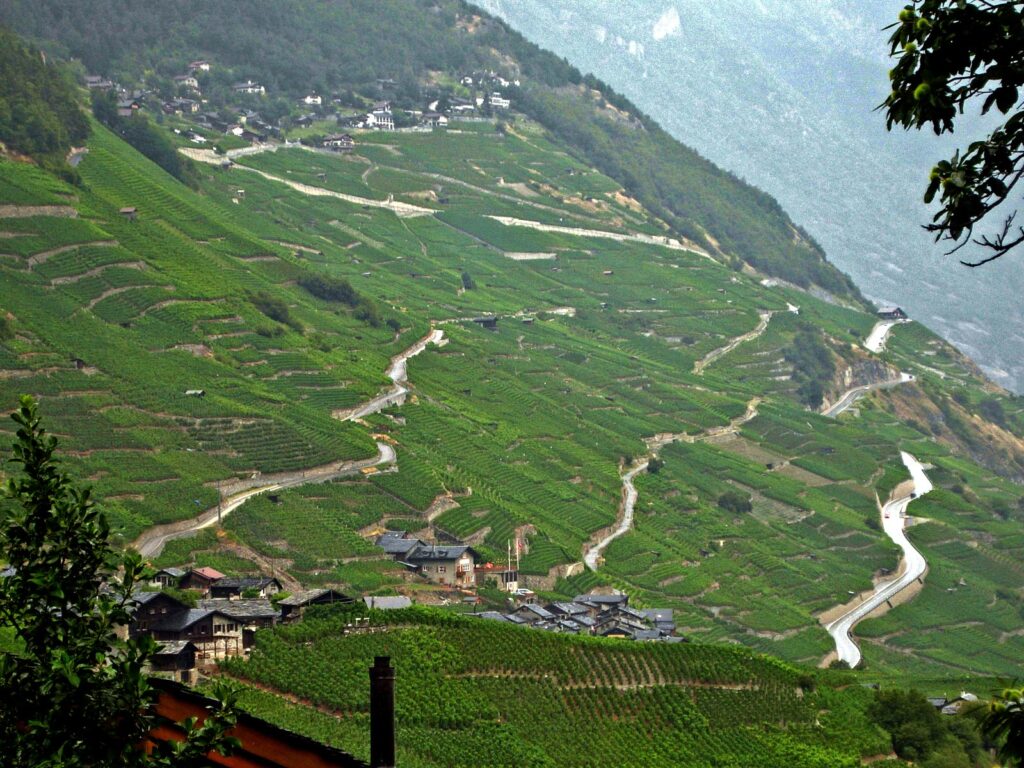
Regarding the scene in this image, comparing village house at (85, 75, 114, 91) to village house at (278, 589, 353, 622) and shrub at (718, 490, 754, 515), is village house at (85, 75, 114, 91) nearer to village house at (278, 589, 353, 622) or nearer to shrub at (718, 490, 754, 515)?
shrub at (718, 490, 754, 515)

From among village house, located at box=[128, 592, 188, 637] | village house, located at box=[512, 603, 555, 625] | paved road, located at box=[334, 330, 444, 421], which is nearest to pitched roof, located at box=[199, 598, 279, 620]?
village house, located at box=[128, 592, 188, 637]

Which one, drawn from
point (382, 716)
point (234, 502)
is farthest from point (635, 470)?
point (382, 716)

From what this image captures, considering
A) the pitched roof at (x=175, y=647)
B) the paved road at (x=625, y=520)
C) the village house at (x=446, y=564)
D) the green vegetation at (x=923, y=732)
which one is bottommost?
the green vegetation at (x=923, y=732)

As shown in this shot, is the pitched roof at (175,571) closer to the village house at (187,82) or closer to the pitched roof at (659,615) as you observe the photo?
the pitched roof at (659,615)

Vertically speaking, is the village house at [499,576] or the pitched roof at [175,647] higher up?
the village house at [499,576]

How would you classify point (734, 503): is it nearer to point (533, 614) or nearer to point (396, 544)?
point (396, 544)

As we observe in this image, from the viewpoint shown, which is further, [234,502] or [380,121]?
[380,121]

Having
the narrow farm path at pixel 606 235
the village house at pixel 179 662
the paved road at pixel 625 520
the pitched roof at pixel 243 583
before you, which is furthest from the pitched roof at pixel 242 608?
the narrow farm path at pixel 606 235

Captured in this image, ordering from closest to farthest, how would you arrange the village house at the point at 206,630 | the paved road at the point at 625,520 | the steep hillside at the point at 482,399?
the village house at the point at 206,630
the steep hillside at the point at 482,399
the paved road at the point at 625,520
